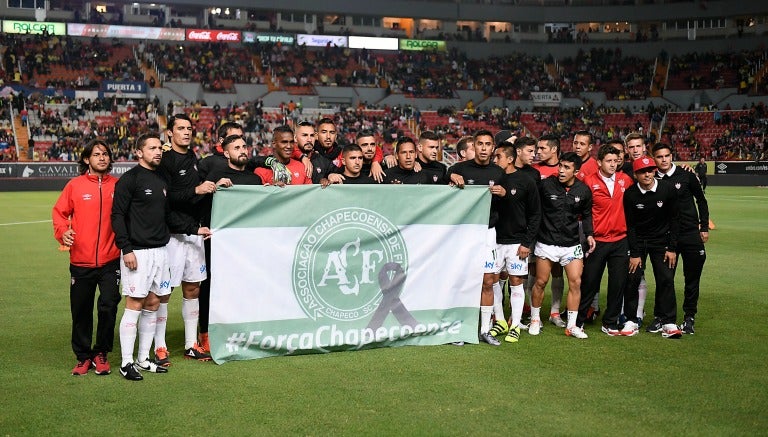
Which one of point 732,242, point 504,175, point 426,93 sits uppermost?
point 426,93

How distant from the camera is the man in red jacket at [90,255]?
283 inches

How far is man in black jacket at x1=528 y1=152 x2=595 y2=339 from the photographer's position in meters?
9.11

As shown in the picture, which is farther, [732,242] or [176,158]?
[732,242]

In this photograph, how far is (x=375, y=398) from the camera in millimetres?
6367

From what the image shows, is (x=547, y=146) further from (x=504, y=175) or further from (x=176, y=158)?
(x=176, y=158)

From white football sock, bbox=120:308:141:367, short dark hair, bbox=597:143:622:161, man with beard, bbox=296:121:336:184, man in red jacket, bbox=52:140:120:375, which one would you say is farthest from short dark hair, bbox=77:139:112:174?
short dark hair, bbox=597:143:622:161

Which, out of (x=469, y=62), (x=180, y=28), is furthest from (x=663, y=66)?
(x=180, y=28)

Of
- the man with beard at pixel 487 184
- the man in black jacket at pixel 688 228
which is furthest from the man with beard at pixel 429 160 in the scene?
the man in black jacket at pixel 688 228

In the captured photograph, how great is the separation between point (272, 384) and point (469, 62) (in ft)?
199

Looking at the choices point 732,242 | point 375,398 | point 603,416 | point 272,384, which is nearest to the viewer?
point 603,416

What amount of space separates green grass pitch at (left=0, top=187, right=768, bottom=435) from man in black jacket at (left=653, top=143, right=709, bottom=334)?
0.43 metres

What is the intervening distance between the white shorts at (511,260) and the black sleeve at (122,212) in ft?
13.8

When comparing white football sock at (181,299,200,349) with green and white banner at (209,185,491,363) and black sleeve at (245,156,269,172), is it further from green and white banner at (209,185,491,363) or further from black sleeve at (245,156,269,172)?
black sleeve at (245,156,269,172)

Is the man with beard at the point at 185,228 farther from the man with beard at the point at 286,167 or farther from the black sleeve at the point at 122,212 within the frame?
the man with beard at the point at 286,167
